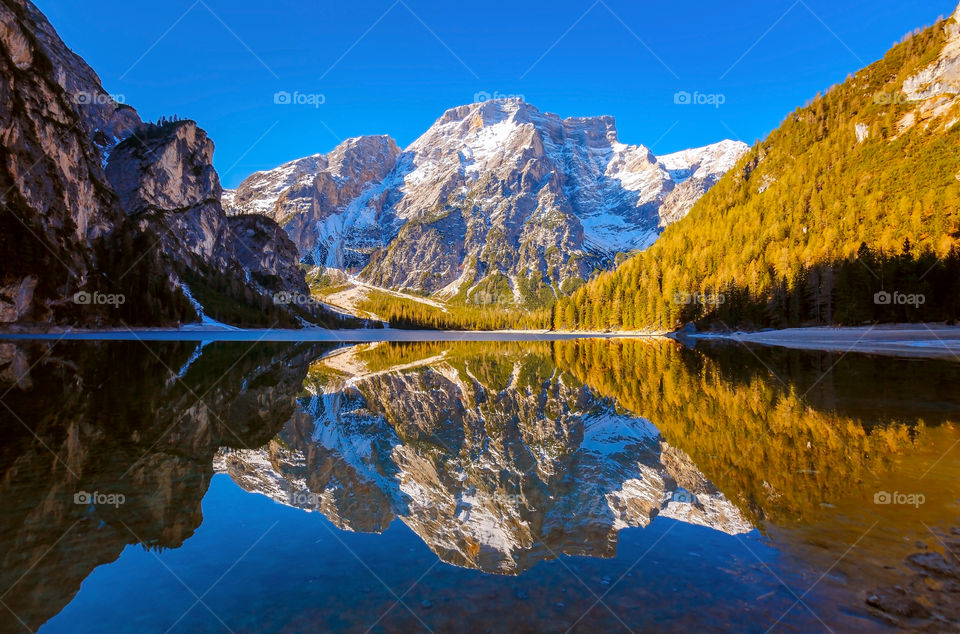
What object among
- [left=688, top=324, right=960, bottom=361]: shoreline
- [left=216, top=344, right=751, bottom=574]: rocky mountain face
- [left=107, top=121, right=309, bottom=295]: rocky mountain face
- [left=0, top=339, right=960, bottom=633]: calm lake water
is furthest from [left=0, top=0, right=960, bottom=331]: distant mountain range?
[left=216, top=344, right=751, bottom=574]: rocky mountain face

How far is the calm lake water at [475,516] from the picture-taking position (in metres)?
5.39

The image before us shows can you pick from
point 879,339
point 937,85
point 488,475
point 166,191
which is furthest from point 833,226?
point 166,191

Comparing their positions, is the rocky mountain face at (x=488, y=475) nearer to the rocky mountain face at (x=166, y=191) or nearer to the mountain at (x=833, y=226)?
the mountain at (x=833, y=226)

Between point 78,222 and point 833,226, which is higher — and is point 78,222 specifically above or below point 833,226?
above

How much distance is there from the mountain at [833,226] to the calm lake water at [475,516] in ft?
198

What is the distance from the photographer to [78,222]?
340ft

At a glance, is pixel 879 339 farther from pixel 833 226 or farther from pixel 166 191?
pixel 166 191

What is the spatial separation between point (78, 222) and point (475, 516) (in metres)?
135

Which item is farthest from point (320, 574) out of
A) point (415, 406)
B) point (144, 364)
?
point (144, 364)

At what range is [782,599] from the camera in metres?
5.43

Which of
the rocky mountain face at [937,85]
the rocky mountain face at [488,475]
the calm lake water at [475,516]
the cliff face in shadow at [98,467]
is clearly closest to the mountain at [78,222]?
the cliff face in shadow at [98,467]

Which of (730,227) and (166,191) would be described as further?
(166,191)

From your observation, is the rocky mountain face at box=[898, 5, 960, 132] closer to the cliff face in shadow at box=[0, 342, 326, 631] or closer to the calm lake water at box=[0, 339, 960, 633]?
the calm lake water at box=[0, 339, 960, 633]

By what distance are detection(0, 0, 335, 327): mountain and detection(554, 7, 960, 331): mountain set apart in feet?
404
